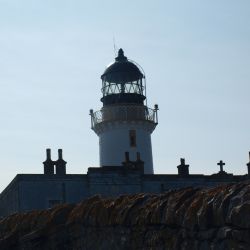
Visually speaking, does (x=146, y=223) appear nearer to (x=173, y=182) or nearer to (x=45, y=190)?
(x=45, y=190)

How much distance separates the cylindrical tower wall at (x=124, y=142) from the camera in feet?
139

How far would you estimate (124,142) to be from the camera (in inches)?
1677

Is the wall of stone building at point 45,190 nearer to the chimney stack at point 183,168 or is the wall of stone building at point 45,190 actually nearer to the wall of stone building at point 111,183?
the wall of stone building at point 111,183

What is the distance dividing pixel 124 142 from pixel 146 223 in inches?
1381

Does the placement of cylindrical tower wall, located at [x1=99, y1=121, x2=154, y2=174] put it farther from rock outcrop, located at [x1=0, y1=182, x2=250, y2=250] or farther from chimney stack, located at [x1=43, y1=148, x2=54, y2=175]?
rock outcrop, located at [x1=0, y1=182, x2=250, y2=250]

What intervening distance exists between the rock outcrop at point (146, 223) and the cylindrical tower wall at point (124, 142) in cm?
3037

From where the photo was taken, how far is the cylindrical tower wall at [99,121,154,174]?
42312mm

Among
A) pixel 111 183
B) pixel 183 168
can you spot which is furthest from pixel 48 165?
pixel 183 168

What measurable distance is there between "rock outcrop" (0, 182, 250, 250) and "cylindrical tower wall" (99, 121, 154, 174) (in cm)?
3037

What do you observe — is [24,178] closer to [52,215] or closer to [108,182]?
[108,182]

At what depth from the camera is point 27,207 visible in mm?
35125

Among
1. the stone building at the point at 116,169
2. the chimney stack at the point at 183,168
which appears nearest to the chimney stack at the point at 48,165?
the stone building at the point at 116,169

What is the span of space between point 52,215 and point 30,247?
62cm

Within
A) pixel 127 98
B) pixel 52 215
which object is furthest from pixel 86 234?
pixel 127 98
